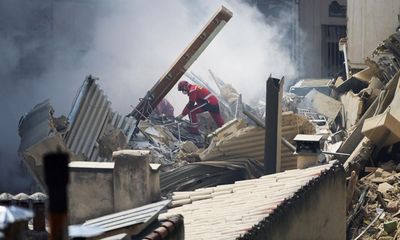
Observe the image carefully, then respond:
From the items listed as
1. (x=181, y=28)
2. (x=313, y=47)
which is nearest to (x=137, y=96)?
(x=181, y=28)

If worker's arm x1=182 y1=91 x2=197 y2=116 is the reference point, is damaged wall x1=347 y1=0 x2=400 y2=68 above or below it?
above

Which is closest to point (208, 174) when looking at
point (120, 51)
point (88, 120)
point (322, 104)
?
point (88, 120)

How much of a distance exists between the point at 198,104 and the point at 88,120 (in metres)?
4.64

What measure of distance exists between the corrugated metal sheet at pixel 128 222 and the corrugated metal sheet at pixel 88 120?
355 inches

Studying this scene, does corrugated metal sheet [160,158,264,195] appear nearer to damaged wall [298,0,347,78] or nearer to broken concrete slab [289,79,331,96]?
broken concrete slab [289,79,331,96]

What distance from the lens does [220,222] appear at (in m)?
10.4

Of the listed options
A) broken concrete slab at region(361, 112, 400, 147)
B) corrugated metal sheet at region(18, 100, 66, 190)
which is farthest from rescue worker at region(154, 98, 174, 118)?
broken concrete slab at region(361, 112, 400, 147)

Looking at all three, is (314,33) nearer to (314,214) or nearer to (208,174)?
(208,174)

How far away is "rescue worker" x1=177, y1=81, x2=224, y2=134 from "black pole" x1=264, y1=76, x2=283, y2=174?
720cm

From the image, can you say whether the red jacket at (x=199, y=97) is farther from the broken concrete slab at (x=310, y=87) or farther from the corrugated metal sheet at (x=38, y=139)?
the broken concrete slab at (x=310, y=87)

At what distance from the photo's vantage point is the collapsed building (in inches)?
413

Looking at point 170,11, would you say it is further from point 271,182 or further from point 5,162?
point 271,182

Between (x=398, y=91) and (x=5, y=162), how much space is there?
8436mm

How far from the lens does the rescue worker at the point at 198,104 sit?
77.7ft
